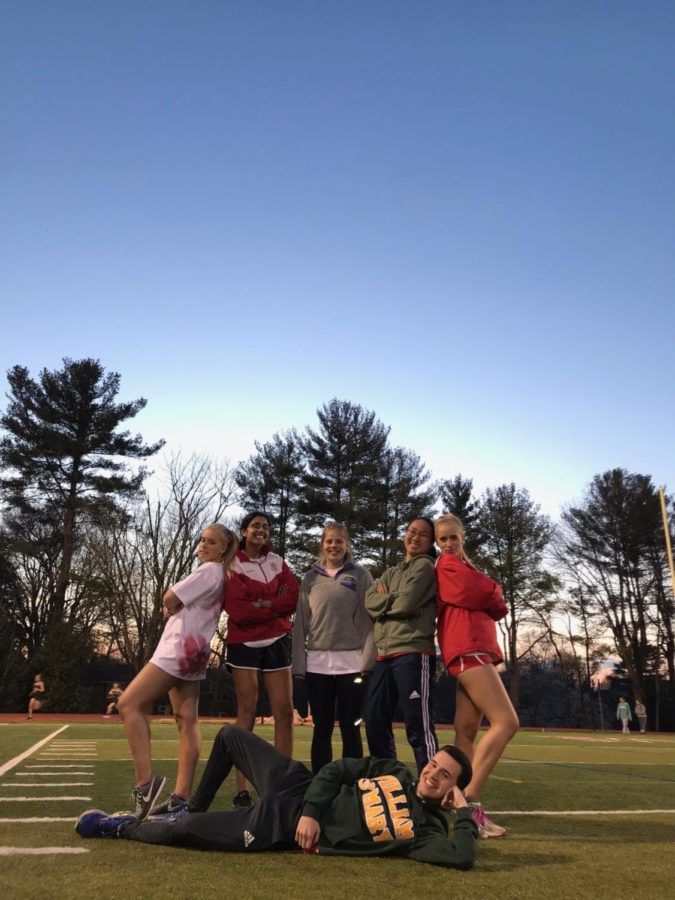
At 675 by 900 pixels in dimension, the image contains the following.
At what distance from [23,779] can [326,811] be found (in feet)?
12.1

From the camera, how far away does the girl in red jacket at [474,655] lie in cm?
382

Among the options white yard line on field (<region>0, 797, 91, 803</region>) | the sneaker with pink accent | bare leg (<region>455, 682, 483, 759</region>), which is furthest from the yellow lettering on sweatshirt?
white yard line on field (<region>0, 797, 91, 803</region>)

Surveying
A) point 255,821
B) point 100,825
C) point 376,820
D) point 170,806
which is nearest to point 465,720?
point 376,820

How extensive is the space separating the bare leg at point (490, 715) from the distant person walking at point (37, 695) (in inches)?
977

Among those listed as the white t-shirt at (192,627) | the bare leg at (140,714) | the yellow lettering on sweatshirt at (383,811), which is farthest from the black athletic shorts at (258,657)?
the yellow lettering on sweatshirt at (383,811)

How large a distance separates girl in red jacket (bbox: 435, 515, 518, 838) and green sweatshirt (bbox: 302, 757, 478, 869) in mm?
830

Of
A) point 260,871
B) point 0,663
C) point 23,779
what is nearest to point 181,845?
point 260,871

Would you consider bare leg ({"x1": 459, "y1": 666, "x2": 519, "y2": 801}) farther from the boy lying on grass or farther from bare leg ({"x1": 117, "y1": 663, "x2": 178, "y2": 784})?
bare leg ({"x1": 117, "y1": 663, "x2": 178, "y2": 784})

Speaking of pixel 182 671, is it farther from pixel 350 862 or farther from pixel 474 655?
pixel 474 655

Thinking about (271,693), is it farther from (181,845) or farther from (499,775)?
(499,775)

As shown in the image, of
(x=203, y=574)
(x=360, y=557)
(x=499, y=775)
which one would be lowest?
(x=499, y=775)

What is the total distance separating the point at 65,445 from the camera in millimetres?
35750

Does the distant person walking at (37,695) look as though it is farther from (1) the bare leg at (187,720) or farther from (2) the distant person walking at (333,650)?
(1) the bare leg at (187,720)

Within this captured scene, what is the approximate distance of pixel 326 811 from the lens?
9.66ft
